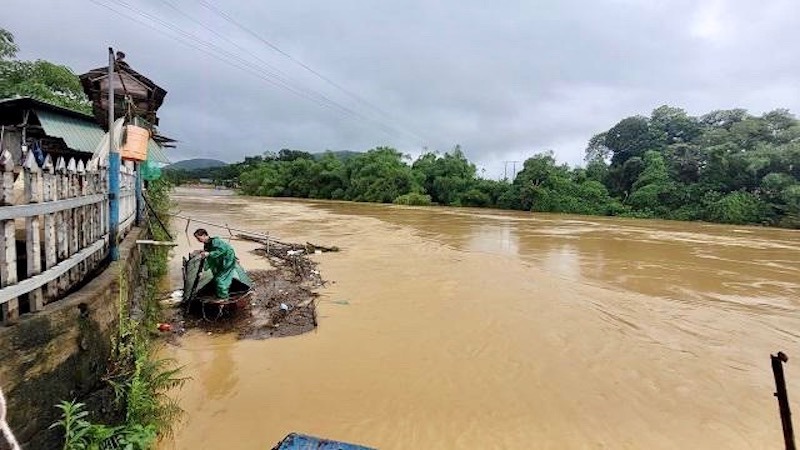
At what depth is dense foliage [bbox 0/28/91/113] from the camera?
1678 centimetres

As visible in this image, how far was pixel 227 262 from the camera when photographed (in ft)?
24.2

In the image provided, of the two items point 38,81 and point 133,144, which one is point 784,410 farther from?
point 38,81

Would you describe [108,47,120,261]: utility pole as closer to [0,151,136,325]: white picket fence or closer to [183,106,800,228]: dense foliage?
[0,151,136,325]: white picket fence

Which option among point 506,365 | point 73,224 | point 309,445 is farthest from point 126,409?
point 506,365

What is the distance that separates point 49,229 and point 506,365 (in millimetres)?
5428

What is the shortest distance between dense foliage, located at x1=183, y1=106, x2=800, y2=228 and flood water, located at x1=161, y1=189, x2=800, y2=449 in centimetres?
3026

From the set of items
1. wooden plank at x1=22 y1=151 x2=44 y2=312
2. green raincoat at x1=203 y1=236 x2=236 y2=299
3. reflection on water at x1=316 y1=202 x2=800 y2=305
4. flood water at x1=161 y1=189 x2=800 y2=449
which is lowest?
flood water at x1=161 y1=189 x2=800 y2=449

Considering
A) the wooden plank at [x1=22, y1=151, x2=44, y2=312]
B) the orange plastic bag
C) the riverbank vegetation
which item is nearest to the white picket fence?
the wooden plank at [x1=22, y1=151, x2=44, y2=312]

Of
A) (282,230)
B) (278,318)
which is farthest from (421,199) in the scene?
(278,318)

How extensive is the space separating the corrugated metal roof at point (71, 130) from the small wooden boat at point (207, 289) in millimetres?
7753

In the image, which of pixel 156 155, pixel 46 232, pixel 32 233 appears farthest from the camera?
pixel 156 155

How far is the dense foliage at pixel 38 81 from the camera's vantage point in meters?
16.8

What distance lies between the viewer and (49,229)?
3484 millimetres

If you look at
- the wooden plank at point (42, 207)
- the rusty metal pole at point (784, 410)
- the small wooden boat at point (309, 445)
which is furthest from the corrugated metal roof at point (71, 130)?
the rusty metal pole at point (784, 410)
